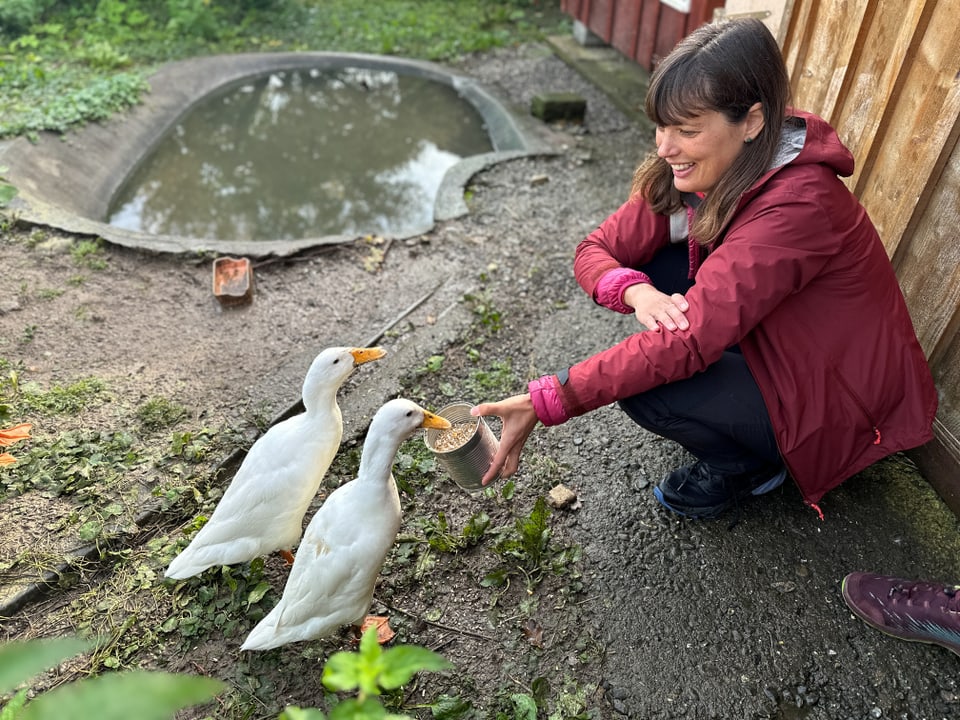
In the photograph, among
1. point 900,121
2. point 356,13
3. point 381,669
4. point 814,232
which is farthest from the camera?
point 356,13

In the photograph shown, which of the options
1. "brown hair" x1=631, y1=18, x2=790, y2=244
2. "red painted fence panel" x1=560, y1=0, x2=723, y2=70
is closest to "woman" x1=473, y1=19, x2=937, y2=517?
"brown hair" x1=631, y1=18, x2=790, y2=244

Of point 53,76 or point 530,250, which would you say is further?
point 53,76

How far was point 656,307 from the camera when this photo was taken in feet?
6.45

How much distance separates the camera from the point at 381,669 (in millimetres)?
943

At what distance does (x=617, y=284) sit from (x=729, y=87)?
70 centimetres

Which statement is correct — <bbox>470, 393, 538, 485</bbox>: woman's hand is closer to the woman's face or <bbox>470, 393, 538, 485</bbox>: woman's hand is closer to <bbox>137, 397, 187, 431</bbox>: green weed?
the woman's face

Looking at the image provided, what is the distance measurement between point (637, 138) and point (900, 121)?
Result: 10.3ft

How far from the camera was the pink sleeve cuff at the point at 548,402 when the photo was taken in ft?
6.30

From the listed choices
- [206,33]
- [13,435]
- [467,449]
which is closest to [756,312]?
[467,449]

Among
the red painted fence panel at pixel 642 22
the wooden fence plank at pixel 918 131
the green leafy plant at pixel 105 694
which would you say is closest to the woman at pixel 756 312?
the wooden fence plank at pixel 918 131

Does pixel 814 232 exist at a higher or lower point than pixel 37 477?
higher

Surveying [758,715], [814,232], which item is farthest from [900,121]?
[758,715]

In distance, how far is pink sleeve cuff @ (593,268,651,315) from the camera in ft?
7.33

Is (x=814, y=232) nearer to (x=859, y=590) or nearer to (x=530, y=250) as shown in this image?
(x=859, y=590)
